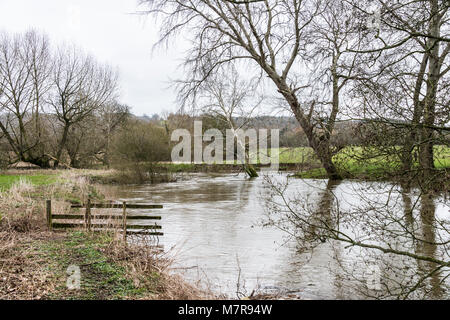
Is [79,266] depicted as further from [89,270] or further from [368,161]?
[368,161]

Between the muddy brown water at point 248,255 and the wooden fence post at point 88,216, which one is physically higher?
the wooden fence post at point 88,216

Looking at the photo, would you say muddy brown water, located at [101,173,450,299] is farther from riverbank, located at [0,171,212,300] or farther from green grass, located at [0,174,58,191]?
green grass, located at [0,174,58,191]

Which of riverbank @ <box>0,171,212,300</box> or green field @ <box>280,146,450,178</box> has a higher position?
green field @ <box>280,146,450,178</box>

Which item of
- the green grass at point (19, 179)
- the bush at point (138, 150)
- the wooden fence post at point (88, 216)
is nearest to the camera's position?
the wooden fence post at point (88, 216)

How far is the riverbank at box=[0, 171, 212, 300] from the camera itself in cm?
593

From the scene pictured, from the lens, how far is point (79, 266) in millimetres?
7020

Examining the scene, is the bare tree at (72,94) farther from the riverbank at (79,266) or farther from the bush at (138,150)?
the riverbank at (79,266)

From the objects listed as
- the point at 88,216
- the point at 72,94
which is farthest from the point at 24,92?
the point at 88,216

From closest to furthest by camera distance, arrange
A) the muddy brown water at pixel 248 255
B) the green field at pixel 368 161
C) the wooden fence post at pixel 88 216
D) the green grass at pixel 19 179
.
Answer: the green field at pixel 368 161, the muddy brown water at pixel 248 255, the wooden fence post at pixel 88 216, the green grass at pixel 19 179

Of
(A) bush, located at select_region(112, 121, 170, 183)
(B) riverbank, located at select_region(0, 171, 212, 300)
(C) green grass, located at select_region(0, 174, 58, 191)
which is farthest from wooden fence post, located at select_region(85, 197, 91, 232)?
(A) bush, located at select_region(112, 121, 170, 183)

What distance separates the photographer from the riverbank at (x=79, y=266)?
5926 mm

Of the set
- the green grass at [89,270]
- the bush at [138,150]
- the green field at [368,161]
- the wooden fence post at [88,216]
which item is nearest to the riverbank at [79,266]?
the green grass at [89,270]
